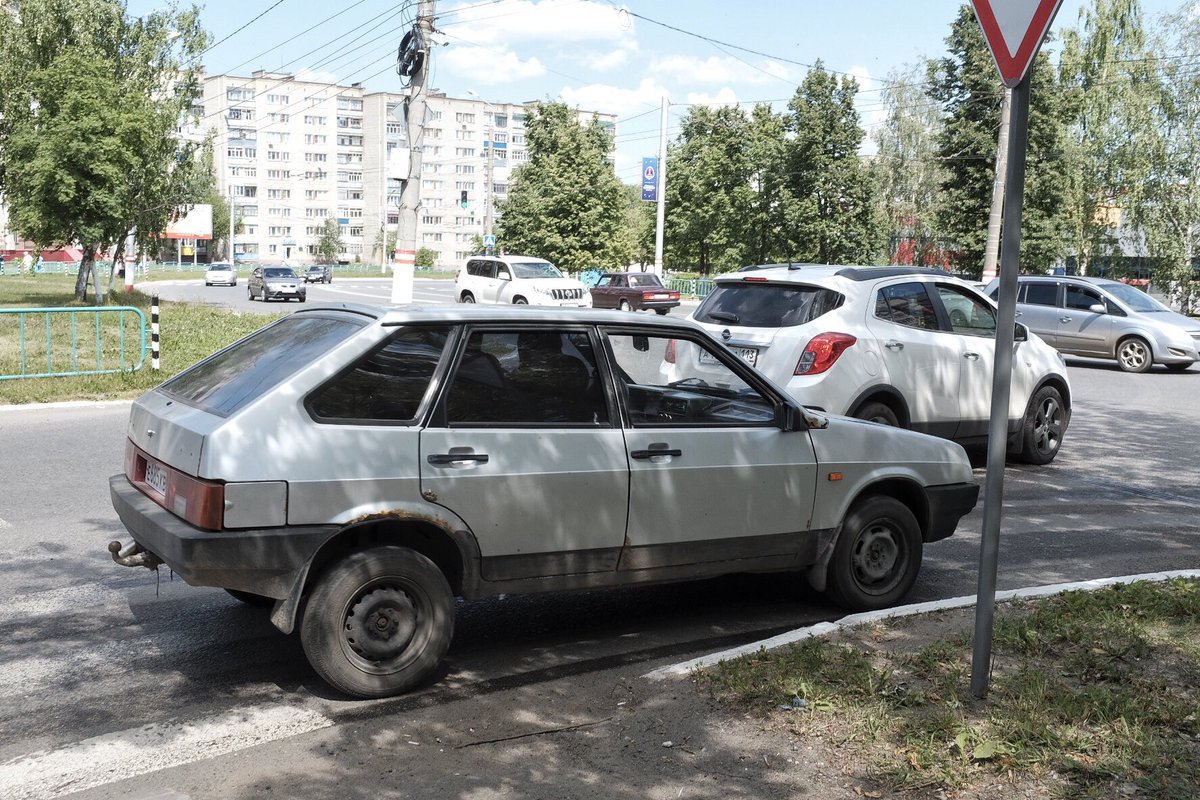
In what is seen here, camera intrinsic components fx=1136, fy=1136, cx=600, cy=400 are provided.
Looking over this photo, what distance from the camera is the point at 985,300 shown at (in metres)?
10.3

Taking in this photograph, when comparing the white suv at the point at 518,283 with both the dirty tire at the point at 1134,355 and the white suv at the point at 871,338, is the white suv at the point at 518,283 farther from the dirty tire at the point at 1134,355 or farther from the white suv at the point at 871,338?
the white suv at the point at 871,338

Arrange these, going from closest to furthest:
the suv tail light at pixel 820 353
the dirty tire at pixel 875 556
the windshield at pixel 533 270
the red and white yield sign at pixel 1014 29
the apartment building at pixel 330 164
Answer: the red and white yield sign at pixel 1014 29 → the dirty tire at pixel 875 556 → the suv tail light at pixel 820 353 → the windshield at pixel 533 270 → the apartment building at pixel 330 164

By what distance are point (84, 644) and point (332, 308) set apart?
196 cm

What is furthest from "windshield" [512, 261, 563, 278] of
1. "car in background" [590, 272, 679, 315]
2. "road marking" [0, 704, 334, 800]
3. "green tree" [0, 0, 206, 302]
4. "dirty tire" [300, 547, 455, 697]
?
"road marking" [0, 704, 334, 800]

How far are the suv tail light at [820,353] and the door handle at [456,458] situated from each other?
4733 mm

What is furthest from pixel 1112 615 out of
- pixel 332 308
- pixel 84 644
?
pixel 84 644

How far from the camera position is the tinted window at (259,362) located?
15.7ft

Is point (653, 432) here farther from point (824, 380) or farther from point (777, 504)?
point (824, 380)

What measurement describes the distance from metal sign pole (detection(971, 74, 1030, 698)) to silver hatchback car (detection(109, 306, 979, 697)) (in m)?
1.46

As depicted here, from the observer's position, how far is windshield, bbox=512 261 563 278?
117 ft

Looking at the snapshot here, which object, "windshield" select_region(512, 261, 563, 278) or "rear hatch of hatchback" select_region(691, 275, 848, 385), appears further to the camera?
"windshield" select_region(512, 261, 563, 278)

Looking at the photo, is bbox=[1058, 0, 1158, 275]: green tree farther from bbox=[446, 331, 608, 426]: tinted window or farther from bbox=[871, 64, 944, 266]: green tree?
bbox=[446, 331, 608, 426]: tinted window

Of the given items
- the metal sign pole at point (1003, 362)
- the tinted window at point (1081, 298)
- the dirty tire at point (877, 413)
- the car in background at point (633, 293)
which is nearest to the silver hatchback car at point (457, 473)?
the metal sign pole at point (1003, 362)

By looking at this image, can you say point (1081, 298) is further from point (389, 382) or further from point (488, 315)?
point (389, 382)
